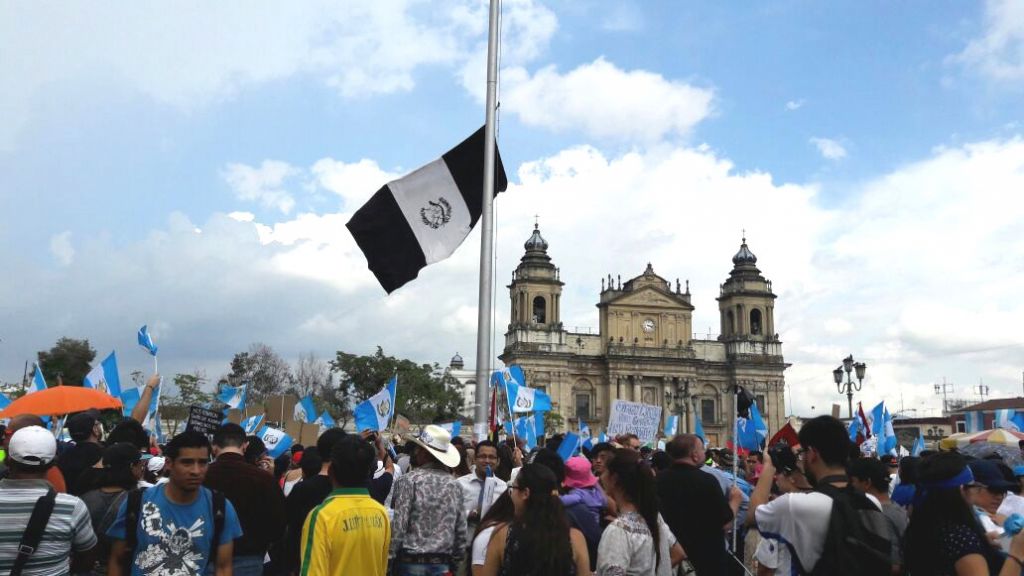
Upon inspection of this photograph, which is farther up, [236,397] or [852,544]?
[236,397]

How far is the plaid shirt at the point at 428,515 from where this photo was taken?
569 centimetres

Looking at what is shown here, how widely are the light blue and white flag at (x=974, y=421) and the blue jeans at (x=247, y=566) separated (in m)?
71.0

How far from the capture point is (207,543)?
4.53m

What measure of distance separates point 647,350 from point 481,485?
61728 millimetres

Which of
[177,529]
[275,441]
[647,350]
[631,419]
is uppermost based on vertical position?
[647,350]

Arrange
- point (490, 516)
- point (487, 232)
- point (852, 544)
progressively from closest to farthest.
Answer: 1. point (852, 544)
2. point (490, 516)
3. point (487, 232)

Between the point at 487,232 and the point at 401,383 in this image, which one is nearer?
the point at 487,232

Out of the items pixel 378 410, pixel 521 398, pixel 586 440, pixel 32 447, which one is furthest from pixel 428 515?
pixel 521 398

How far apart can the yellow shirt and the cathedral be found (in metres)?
59.0

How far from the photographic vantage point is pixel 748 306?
2795 inches

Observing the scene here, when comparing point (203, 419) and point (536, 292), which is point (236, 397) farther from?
point (536, 292)

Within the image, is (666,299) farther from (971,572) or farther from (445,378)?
(971,572)

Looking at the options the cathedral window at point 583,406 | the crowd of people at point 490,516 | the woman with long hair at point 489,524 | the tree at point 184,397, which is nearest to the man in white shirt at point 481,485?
the crowd of people at point 490,516

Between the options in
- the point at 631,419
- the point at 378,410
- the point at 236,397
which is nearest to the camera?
the point at 378,410
